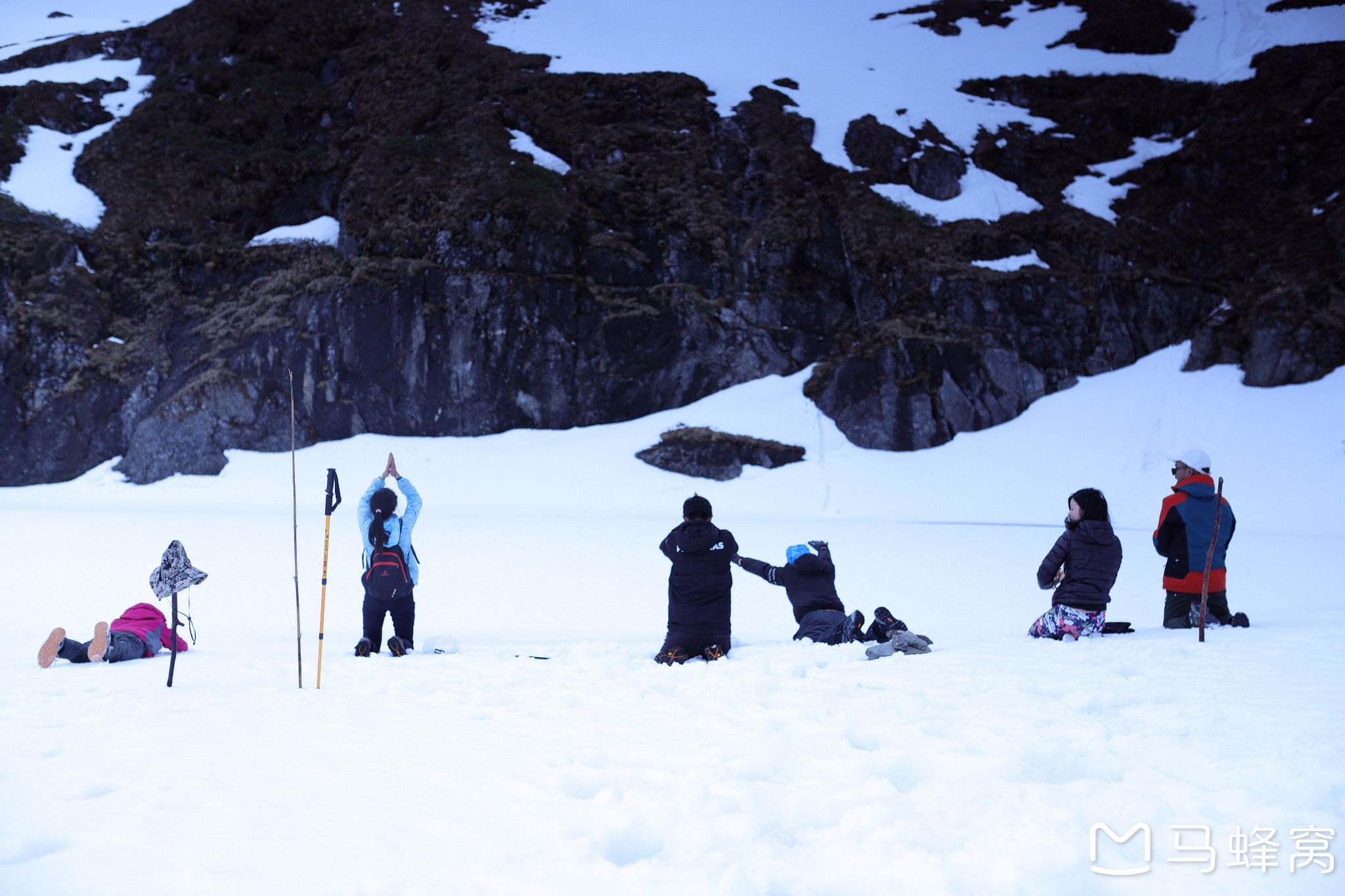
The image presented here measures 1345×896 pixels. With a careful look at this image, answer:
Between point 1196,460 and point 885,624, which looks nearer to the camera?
point 885,624

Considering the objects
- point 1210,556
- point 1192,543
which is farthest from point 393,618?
point 1192,543

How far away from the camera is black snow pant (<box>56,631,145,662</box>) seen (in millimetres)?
6066

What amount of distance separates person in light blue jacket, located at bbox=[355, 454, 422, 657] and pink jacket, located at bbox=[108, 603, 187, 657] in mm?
1838

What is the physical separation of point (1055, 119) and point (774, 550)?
40460 millimetres

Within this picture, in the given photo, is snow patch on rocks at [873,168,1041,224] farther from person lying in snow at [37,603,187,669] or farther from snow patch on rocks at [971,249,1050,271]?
→ person lying in snow at [37,603,187,669]

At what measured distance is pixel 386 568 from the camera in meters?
6.79

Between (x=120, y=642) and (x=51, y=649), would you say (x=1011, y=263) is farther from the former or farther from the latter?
(x=51, y=649)

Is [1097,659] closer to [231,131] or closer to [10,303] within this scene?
[10,303]

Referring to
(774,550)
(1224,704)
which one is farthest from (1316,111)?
(1224,704)

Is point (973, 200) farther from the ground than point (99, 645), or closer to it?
farther from the ground

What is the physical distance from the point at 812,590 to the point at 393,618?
165 inches

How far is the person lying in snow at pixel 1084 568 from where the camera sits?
20.0ft

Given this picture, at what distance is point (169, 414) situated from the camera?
30.2 m

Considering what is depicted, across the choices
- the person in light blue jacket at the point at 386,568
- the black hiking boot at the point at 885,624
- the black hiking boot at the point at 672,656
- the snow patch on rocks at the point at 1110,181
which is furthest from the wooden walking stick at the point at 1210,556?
the snow patch on rocks at the point at 1110,181
